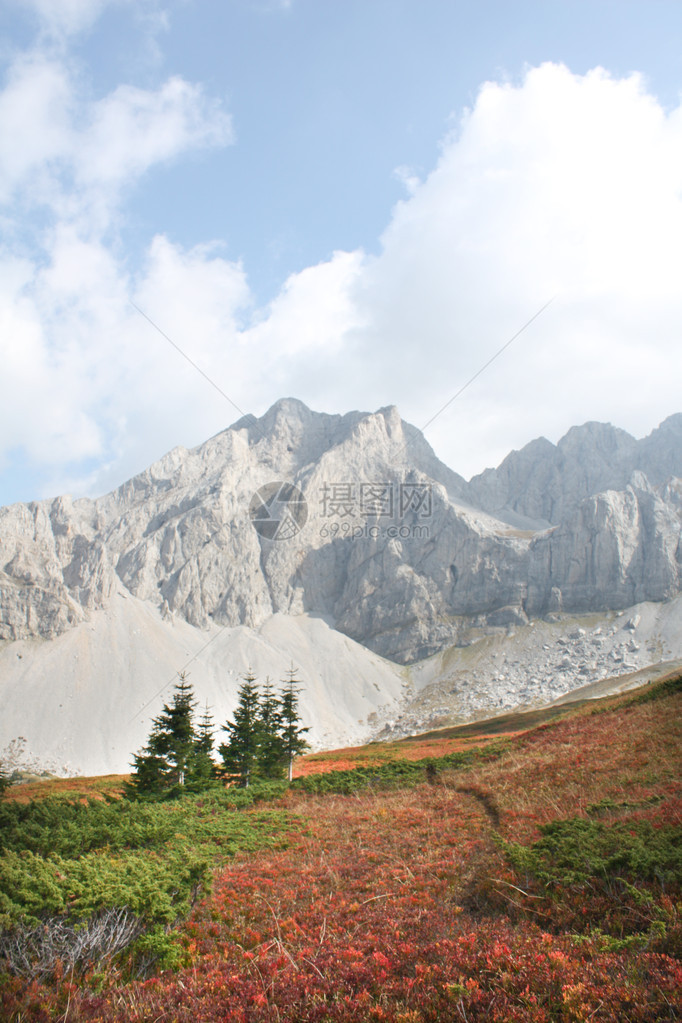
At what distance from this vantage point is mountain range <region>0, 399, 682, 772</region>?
10562cm

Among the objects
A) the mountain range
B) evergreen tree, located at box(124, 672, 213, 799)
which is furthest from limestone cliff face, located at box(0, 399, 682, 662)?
evergreen tree, located at box(124, 672, 213, 799)

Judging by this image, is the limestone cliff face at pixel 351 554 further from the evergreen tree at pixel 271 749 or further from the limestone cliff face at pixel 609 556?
the evergreen tree at pixel 271 749

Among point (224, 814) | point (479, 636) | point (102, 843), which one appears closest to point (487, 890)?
point (102, 843)

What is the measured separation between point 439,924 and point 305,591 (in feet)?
514

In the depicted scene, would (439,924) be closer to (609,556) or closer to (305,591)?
(305,591)

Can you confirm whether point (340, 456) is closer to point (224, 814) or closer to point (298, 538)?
point (298, 538)

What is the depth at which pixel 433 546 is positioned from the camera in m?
167

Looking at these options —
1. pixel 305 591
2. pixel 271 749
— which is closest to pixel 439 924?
pixel 271 749

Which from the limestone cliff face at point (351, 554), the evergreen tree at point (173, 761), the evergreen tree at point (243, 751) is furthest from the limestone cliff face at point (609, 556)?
the evergreen tree at point (173, 761)

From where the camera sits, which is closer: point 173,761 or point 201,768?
point 173,761

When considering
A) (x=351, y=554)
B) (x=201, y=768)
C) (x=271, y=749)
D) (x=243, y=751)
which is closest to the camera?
(x=201, y=768)

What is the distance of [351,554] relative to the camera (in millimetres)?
171250

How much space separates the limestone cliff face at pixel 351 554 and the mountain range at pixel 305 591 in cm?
52

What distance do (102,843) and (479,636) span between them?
14157 centimetres
